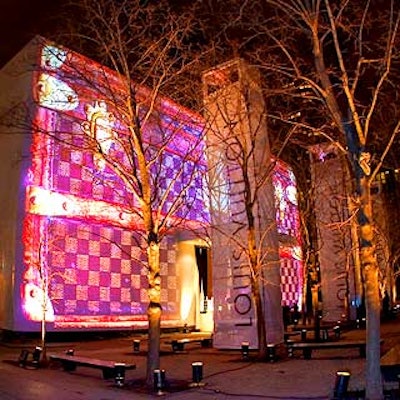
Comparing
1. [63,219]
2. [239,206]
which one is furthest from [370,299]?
[63,219]

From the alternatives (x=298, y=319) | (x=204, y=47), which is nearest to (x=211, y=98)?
(x=204, y=47)

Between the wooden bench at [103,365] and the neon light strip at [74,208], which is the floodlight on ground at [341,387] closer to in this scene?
the wooden bench at [103,365]

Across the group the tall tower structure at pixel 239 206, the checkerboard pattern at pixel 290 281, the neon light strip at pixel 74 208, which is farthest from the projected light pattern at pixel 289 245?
the tall tower structure at pixel 239 206

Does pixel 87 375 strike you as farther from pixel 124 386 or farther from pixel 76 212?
pixel 76 212

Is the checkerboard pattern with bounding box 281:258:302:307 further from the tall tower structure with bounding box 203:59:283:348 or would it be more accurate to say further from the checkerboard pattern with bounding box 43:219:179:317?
the tall tower structure with bounding box 203:59:283:348

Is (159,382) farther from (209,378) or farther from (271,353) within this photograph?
(271,353)

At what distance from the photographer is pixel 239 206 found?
19.6 m

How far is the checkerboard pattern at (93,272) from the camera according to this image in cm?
2327

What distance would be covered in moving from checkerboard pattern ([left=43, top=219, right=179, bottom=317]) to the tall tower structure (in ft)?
14.2

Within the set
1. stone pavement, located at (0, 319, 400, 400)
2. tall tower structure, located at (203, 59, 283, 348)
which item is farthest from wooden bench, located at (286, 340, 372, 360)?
tall tower structure, located at (203, 59, 283, 348)

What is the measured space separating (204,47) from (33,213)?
38.3 feet

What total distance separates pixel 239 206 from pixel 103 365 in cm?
809

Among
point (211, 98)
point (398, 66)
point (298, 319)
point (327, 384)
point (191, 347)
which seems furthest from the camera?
point (298, 319)

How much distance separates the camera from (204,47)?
14.7 m
